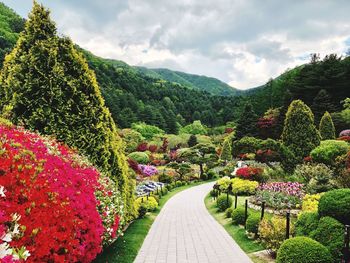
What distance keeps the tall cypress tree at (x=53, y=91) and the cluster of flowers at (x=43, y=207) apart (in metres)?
2.96

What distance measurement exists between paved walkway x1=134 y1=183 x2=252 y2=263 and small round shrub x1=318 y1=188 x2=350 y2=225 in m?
2.28

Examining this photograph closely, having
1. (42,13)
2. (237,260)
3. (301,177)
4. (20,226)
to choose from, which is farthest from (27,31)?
(301,177)

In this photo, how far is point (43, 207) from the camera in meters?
3.74

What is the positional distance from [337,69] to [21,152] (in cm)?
4654

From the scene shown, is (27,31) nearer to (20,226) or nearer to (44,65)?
(44,65)

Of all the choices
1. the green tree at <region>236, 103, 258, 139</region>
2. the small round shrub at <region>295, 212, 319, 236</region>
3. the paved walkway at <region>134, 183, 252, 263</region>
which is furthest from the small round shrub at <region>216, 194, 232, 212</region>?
the green tree at <region>236, 103, 258, 139</region>

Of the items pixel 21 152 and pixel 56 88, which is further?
pixel 56 88

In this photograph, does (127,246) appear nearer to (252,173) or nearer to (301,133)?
(252,173)

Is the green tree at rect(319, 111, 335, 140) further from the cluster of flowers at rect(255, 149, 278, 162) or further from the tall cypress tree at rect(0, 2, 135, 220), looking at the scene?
the tall cypress tree at rect(0, 2, 135, 220)

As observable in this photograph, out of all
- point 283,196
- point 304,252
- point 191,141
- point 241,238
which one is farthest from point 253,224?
point 191,141

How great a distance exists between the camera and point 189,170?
38188 mm

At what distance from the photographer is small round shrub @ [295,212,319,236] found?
7.80 m

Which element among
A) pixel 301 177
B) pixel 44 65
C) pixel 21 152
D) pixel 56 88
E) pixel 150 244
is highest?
pixel 44 65

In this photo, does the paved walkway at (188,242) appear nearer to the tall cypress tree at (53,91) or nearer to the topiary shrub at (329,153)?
the tall cypress tree at (53,91)
